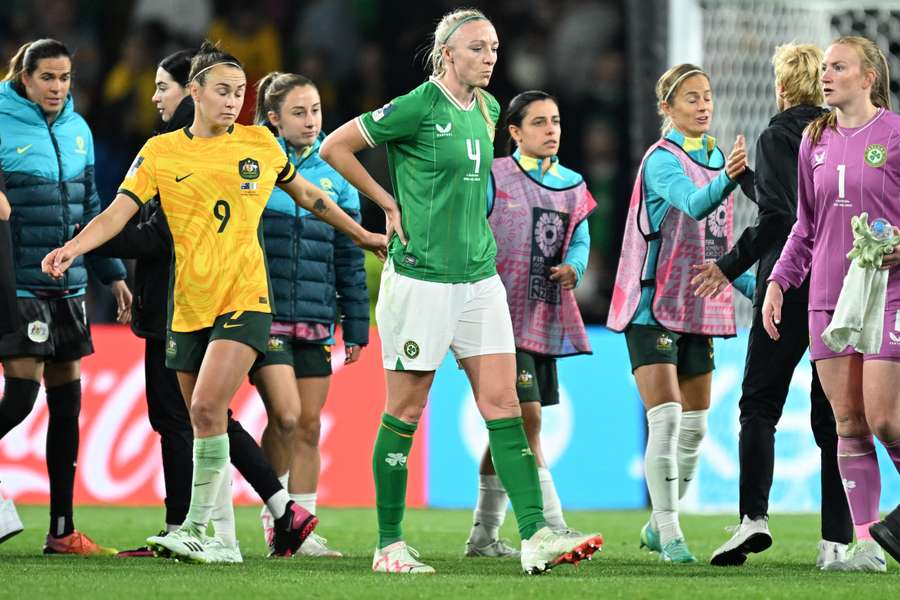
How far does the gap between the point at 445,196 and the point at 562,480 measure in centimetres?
538

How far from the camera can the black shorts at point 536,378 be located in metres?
7.43

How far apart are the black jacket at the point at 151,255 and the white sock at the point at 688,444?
2.53 m

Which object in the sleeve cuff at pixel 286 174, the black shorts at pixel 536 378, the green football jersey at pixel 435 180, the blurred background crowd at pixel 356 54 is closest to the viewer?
the green football jersey at pixel 435 180

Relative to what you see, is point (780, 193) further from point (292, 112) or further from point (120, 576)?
point (120, 576)

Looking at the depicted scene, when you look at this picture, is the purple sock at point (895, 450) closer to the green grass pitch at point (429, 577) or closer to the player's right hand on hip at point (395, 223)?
the green grass pitch at point (429, 577)

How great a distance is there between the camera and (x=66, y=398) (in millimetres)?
7570

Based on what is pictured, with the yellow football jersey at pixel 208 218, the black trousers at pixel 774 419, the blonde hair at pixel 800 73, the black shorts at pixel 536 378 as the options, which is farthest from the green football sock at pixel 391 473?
the blonde hair at pixel 800 73

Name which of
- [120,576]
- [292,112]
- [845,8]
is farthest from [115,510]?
[845,8]

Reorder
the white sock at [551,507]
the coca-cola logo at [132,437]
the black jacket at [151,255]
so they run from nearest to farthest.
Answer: the black jacket at [151,255] < the white sock at [551,507] < the coca-cola logo at [132,437]

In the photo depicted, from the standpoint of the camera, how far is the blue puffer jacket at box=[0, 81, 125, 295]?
7340 mm

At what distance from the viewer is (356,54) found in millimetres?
15766

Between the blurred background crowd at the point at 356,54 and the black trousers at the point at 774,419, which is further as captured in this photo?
the blurred background crowd at the point at 356,54

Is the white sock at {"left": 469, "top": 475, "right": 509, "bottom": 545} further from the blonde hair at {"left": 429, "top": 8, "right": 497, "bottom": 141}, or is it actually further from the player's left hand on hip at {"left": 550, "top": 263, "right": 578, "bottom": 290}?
the blonde hair at {"left": 429, "top": 8, "right": 497, "bottom": 141}

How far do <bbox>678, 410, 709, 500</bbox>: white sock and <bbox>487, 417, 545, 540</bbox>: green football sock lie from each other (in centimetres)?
177
